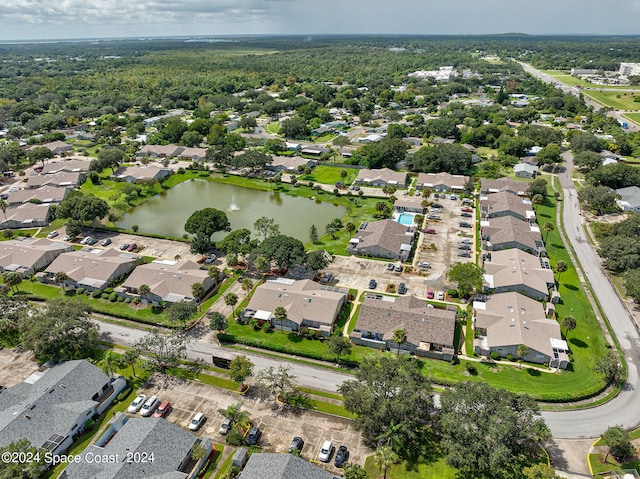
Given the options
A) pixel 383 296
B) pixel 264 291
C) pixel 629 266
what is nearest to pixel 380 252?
pixel 383 296

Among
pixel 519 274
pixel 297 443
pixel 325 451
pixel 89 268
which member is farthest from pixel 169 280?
pixel 519 274

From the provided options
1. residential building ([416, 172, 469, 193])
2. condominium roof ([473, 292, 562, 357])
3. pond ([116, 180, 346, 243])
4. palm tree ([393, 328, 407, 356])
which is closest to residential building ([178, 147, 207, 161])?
pond ([116, 180, 346, 243])

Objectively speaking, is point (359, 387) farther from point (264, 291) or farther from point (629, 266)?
point (629, 266)

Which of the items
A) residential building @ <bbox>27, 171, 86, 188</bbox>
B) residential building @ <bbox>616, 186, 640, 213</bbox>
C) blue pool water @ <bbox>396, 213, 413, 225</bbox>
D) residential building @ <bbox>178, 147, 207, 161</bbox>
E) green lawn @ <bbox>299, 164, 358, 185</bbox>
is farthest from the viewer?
residential building @ <bbox>178, 147, 207, 161</bbox>

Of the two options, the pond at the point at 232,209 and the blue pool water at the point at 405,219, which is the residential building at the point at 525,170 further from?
the pond at the point at 232,209

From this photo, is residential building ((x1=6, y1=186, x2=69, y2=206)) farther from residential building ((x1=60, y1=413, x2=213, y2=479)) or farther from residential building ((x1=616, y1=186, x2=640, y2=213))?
residential building ((x1=616, y1=186, x2=640, y2=213))

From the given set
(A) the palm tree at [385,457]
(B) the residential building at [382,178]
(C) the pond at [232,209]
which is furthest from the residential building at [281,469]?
(B) the residential building at [382,178]

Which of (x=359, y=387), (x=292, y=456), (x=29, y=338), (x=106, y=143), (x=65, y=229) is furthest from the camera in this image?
(x=106, y=143)
